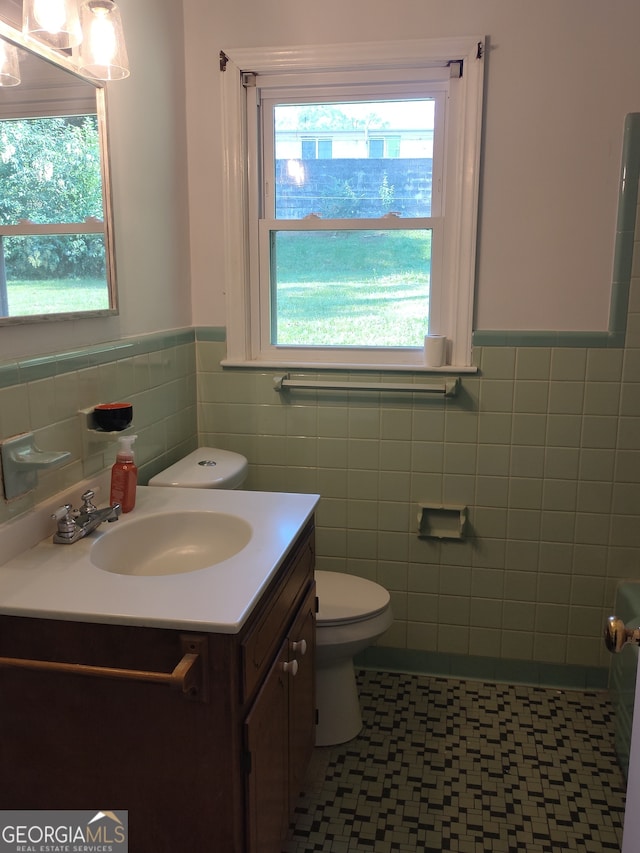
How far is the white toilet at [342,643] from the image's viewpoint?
212 centimetres

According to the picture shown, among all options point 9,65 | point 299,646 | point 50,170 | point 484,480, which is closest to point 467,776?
Answer: point 299,646

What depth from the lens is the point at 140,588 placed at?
134 centimetres

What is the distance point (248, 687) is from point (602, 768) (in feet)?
4.54

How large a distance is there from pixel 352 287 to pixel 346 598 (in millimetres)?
1072

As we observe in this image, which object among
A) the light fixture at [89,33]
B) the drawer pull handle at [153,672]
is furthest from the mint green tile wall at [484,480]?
the drawer pull handle at [153,672]

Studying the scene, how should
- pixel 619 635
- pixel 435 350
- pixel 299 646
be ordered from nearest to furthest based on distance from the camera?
pixel 619 635 < pixel 299 646 < pixel 435 350

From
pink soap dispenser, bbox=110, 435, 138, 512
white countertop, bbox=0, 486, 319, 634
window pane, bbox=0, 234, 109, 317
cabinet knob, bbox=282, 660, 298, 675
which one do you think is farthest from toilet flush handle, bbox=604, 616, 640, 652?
window pane, bbox=0, 234, 109, 317

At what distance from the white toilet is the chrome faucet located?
0.75m

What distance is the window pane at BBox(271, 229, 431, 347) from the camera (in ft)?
8.14

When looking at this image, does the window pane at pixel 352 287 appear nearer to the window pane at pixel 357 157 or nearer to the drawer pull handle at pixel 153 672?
the window pane at pixel 357 157

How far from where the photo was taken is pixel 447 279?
2443 mm

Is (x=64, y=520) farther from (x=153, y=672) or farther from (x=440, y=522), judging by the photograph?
(x=440, y=522)

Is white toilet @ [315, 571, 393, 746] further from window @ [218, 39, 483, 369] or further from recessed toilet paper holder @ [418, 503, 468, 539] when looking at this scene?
window @ [218, 39, 483, 369]

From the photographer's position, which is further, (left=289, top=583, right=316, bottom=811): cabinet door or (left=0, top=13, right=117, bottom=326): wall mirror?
(left=289, top=583, right=316, bottom=811): cabinet door
